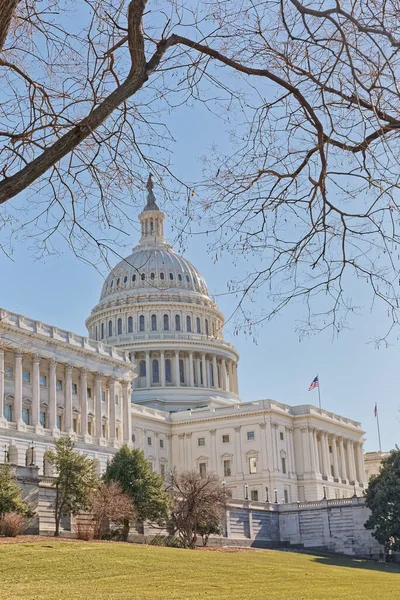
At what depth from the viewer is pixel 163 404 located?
12538 cm

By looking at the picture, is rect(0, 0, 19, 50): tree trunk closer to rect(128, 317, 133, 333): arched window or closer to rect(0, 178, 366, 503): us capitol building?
rect(0, 178, 366, 503): us capitol building

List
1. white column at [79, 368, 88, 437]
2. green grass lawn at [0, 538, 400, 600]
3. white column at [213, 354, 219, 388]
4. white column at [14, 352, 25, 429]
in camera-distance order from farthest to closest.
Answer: white column at [213, 354, 219, 388]
white column at [79, 368, 88, 437]
white column at [14, 352, 25, 429]
green grass lawn at [0, 538, 400, 600]

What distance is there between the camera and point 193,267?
148625 mm

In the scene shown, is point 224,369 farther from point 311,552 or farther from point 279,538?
point 311,552

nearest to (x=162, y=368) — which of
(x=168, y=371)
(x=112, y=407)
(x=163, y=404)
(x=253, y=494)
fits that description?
(x=168, y=371)

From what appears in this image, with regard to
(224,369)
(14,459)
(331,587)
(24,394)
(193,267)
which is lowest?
(331,587)

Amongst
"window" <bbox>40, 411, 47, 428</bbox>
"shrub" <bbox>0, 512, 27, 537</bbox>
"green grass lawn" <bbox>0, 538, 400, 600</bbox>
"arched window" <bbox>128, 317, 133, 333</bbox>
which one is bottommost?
"green grass lawn" <bbox>0, 538, 400, 600</bbox>

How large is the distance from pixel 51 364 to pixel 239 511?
74.2ft

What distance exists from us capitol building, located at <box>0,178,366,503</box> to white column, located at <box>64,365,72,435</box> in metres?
0.10

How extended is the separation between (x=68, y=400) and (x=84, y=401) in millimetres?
2918

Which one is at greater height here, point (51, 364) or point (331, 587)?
point (51, 364)

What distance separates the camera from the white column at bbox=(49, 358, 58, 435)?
8451 cm

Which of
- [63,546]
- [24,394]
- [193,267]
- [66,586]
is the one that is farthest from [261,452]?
[66,586]

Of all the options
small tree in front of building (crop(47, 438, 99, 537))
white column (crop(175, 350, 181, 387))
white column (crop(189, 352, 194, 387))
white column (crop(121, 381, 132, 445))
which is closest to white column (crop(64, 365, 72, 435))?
white column (crop(121, 381, 132, 445))
